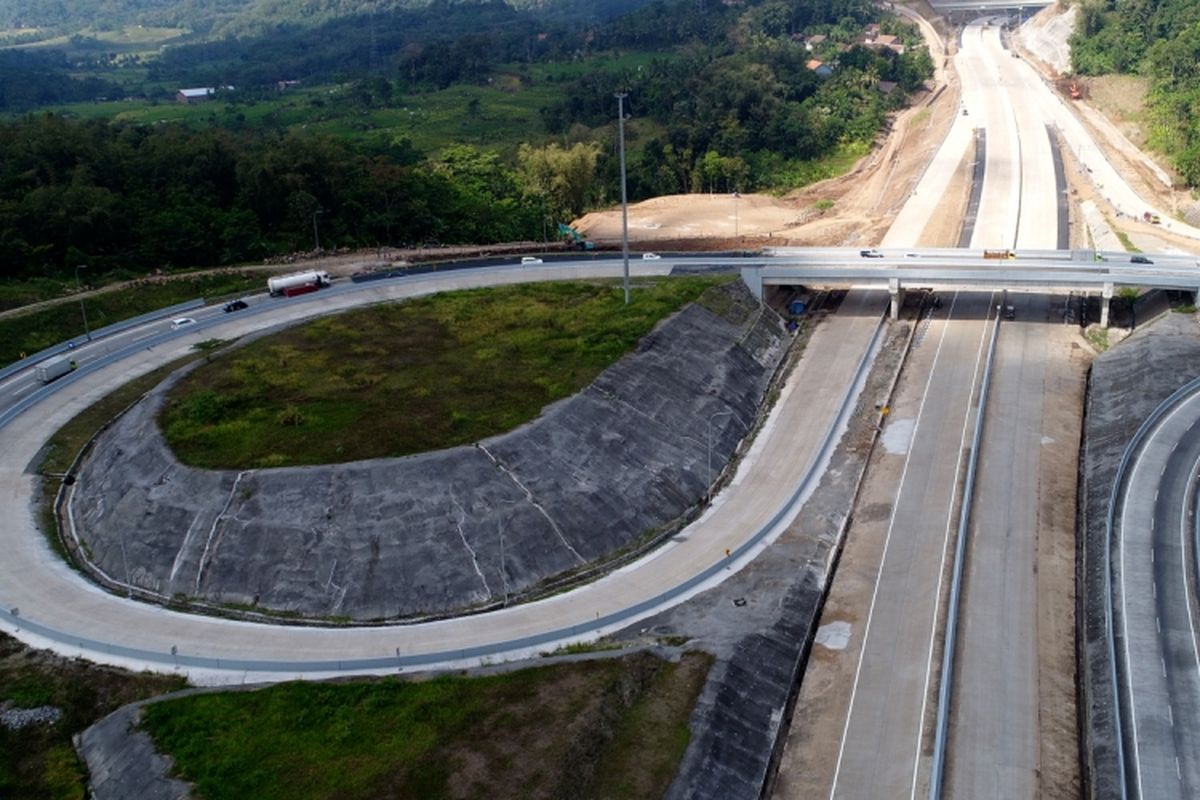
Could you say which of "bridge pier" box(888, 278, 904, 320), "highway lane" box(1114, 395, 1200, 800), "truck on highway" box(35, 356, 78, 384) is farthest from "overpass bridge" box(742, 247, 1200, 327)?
"truck on highway" box(35, 356, 78, 384)

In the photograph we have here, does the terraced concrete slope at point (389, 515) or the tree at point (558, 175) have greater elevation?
the tree at point (558, 175)

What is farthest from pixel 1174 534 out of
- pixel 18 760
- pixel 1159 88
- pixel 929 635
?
pixel 1159 88

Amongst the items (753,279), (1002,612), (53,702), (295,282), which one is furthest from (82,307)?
(1002,612)

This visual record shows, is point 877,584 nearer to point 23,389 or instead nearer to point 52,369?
point 52,369

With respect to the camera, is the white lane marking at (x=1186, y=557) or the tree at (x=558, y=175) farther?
the tree at (x=558, y=175)

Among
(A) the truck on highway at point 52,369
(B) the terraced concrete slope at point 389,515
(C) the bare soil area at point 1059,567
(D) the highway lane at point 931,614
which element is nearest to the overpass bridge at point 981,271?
(D) the highway lane at point 931,614

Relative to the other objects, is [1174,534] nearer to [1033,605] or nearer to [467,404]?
[1033,605]

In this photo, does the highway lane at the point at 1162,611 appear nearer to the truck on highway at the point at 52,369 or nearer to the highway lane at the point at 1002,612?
the highway lane at the point at 1002,612
